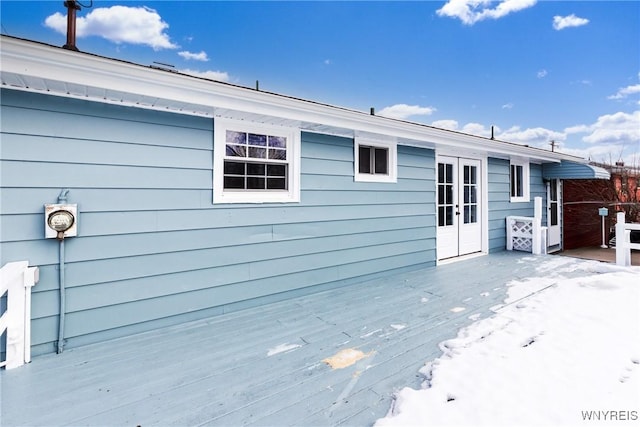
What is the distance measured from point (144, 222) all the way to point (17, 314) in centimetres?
101

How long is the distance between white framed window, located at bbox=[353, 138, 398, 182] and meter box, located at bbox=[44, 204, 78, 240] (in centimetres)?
304

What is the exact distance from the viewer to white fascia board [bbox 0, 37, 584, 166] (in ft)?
6.57

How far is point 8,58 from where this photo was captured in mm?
1938

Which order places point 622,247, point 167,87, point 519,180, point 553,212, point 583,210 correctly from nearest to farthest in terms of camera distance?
point 167,87
point 622,247
point 519,180
point 553,212
point 583,210

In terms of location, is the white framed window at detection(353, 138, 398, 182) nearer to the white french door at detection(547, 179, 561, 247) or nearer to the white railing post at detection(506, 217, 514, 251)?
the white railing post at detection(506, 217, 514, 251)

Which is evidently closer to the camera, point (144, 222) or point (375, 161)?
point (144, 222)

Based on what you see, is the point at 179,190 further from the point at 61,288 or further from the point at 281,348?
the point at 281,348

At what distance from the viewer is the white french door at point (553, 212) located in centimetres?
764

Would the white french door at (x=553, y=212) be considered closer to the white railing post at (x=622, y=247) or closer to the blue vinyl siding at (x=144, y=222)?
the white railing post at (x=622, y=247)

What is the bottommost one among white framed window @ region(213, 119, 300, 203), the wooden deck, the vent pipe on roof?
the wooden deck

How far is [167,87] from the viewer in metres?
2.51

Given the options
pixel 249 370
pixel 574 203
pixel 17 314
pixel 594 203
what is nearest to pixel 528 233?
pixel 574 203

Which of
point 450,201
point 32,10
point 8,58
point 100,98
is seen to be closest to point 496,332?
point 450,201

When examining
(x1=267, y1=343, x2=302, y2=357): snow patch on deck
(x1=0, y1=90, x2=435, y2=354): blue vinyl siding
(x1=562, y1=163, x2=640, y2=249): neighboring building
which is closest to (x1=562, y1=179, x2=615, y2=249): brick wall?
(x1=562, y1=163, x2=640, y2=249): neighboring building
